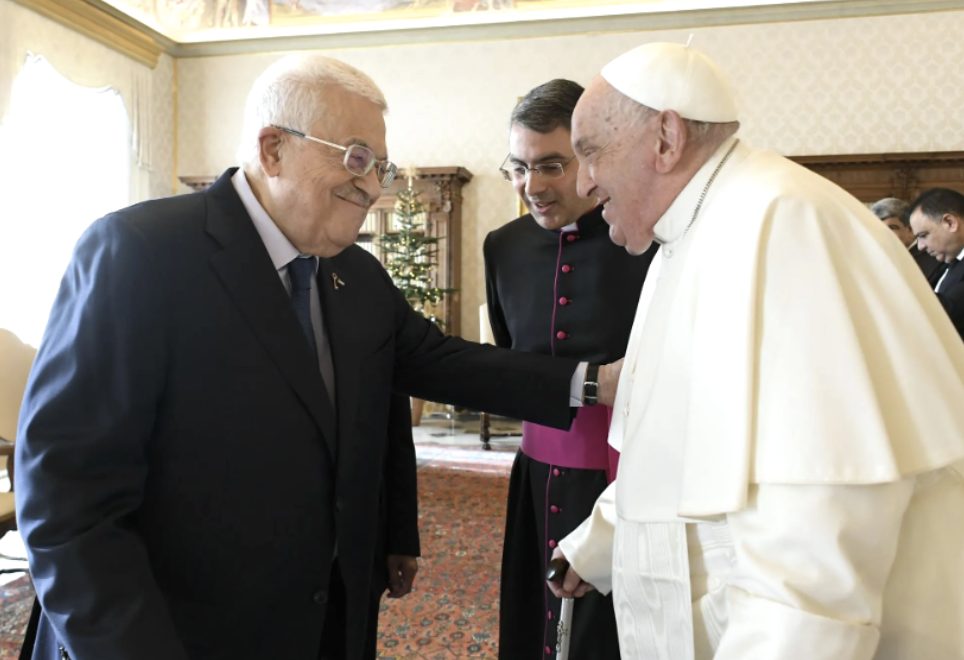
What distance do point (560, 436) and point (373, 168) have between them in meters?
0.99

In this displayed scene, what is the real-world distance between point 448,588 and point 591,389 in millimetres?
2548

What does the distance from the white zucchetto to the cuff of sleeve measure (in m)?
0.87

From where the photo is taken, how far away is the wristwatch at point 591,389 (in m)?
2.19

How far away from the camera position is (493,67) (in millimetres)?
10406

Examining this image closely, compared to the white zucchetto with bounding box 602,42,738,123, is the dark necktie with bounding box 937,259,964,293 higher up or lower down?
lower down

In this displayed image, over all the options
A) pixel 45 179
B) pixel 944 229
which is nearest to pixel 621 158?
pixel 944 229

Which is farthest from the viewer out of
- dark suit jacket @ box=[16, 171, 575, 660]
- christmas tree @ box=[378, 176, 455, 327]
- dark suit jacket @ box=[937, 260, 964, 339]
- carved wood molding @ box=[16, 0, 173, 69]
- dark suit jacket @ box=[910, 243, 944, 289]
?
carved wood molding @ box=[16, 0, 173, 69]

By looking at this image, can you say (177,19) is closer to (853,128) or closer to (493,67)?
(493,67)

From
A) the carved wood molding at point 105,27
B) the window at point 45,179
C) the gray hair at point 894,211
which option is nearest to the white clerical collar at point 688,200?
the gray hair at point 894,211

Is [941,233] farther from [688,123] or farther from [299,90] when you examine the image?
[299,90]

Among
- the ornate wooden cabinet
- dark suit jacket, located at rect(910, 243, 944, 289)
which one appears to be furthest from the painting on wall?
dark suit jacket, located at rect(910, 243, 944, 289)

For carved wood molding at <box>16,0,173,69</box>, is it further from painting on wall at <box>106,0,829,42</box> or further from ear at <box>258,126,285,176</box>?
ear at <box>258,126,285,176</box>

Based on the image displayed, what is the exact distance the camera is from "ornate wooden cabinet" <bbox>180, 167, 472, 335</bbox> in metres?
10.2

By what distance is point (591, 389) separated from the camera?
7.20 feet
